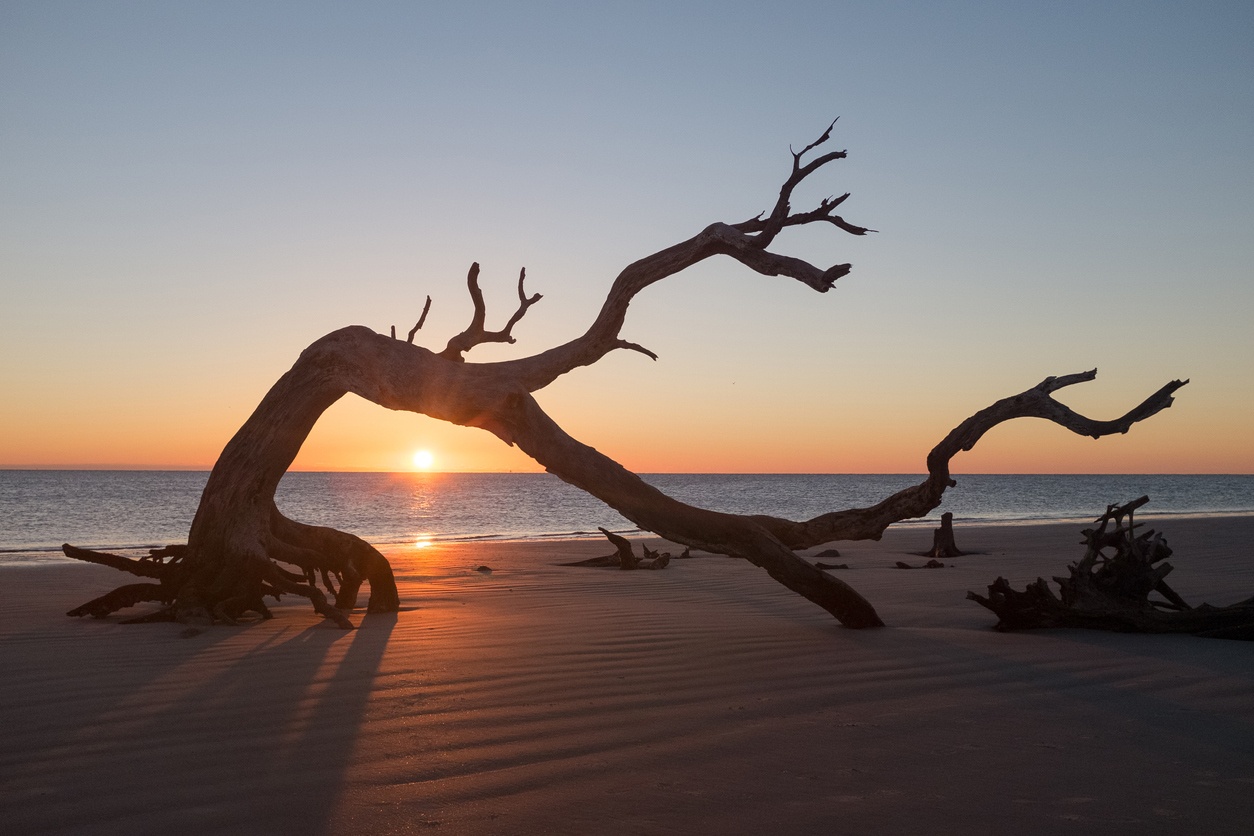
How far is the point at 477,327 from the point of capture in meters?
7.73

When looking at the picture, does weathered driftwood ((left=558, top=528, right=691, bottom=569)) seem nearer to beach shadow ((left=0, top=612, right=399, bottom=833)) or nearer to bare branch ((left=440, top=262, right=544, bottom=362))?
bare branch ((left=440, top=262, right=544, bottom=362))

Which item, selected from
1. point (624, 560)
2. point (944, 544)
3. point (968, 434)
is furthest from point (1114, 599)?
point (944, 544)

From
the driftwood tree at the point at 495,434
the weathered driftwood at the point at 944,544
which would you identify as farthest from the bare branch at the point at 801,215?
the weathered driftwood at the point at 944,544

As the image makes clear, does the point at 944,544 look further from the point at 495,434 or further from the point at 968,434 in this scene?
the point at 495,434

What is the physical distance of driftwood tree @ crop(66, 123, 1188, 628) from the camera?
593 cm

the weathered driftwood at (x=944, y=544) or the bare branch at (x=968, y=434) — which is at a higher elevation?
the bare branch at (x=968, y=434)

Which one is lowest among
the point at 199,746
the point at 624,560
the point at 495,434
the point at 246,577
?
the point at 624,560

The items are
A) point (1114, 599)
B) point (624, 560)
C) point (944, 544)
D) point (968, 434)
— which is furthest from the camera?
point (944, 544)

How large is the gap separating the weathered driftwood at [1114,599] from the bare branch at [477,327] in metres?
4.32

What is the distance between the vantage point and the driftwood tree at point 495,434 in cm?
593

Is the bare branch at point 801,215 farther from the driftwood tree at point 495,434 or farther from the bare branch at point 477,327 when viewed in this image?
the bare branch at point 477,327

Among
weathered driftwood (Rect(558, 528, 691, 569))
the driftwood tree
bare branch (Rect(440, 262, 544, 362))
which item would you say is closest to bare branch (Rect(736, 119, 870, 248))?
the driftwood tree

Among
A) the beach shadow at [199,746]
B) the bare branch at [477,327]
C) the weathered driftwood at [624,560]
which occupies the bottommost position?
the weathered driftwood at [624,560]

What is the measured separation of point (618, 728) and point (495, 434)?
331cm
